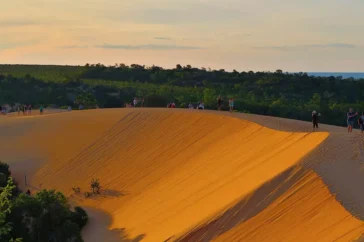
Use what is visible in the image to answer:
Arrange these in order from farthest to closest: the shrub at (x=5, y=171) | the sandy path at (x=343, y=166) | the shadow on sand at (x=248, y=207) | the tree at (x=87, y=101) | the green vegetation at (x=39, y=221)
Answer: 1. the tree at (x=87, y=101)
2. the shrub at (x=5, y=171)
3. the green vegetation at (x=39, y=221)
4. the shadow on sand at (x=248, y=207)
5. the sandy path at (x=343, y=166)

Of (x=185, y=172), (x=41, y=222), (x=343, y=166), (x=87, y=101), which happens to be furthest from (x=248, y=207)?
(x=87, y=101)

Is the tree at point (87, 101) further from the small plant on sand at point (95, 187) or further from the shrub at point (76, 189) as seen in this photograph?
the small plant on sand at point (95, 187)

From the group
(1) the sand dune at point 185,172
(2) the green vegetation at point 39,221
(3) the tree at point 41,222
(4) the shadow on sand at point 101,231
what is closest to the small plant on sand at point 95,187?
(1) the sand dune at point 185,172

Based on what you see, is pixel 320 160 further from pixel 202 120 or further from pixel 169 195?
pixel 202 120

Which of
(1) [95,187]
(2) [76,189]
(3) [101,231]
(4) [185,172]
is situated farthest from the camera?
(2) [76,189]

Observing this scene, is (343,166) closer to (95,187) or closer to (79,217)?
(79,217)

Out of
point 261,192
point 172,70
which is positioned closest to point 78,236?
point 261,192
